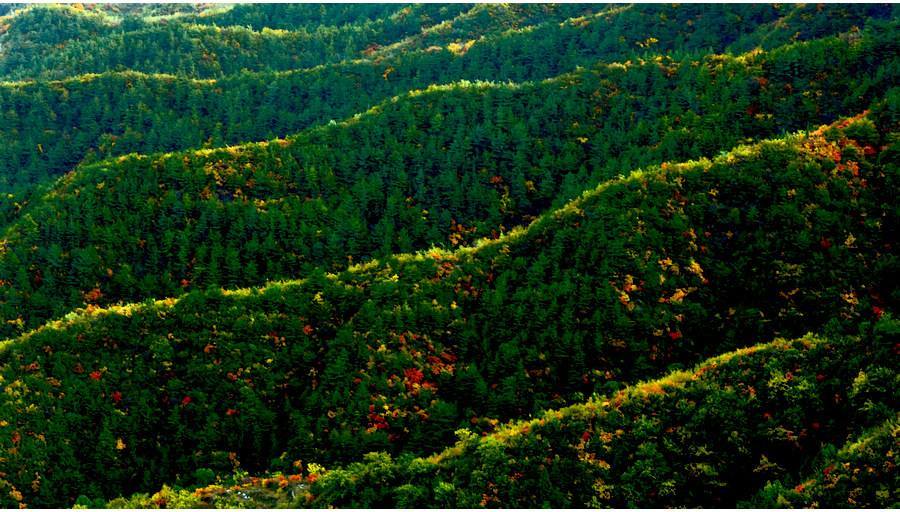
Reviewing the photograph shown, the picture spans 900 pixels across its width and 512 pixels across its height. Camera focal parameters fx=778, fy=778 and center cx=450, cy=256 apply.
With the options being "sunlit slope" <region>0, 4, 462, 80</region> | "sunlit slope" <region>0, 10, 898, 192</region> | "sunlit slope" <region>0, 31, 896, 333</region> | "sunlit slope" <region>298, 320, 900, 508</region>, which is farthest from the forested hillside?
"sunlit slope" <region>0, 4, 462, 80</region>

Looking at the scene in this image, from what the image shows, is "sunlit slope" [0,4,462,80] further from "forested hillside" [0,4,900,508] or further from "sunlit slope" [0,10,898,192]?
"forested hillside" [0,4,900,508]

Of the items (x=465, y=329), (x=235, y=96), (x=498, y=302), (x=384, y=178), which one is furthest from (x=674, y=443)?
(x=235, y=96)

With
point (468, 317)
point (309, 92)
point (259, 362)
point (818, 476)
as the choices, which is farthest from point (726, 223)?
point (309, 92)

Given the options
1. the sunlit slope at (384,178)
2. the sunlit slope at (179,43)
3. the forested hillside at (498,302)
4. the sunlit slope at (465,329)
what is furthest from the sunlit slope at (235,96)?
the sunlit slope at (465,329)

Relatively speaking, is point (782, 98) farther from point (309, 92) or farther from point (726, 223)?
point (309, 92)

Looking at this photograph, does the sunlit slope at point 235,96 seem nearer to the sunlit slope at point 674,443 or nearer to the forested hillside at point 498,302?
the forested hillside at point 498,302

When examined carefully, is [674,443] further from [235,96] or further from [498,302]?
[235,96]
